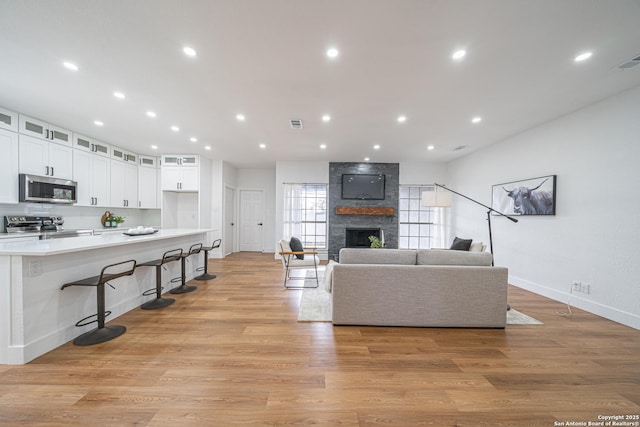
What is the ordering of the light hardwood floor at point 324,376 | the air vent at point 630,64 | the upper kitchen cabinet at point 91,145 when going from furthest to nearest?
the upper kitchen cabinet at point 91,145 < the air vent at point 630,64 < the light hardwood floor at point 324,376

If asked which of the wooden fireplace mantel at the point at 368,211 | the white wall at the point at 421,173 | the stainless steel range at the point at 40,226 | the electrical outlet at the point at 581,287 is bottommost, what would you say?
the electrical outlet at the point at 581,287

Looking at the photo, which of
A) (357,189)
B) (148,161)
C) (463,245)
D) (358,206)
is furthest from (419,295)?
(148,161)

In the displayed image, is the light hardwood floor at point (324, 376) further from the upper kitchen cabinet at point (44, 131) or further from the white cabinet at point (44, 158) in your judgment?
the upper kitchen cabinet at point (44, 131)

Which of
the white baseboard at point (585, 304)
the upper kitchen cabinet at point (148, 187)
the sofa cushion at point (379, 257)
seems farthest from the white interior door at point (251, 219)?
the white baseboard at point (585, 304)

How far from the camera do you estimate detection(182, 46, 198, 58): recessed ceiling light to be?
216 centimetres

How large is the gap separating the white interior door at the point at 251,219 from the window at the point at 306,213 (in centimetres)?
144

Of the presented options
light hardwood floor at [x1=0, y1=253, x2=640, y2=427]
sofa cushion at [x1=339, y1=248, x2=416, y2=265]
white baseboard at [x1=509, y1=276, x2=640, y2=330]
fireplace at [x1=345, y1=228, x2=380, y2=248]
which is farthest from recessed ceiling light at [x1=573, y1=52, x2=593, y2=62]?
fireplace at [x1=345, y1=228, x2=380, y2=248]

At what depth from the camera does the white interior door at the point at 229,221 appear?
6891 millimetres

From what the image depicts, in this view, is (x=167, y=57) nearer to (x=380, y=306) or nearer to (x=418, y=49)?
(x=418, y=49)

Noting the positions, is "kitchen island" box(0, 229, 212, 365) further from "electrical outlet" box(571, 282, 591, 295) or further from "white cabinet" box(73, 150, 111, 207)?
"electrical outlet" box(571, 282, 591, 295)

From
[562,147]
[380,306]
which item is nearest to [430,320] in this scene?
[380,306]

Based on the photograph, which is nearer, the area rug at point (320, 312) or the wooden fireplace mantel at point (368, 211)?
the area rug at point (320, 312)

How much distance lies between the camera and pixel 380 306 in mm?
2580

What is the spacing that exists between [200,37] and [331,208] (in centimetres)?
507
